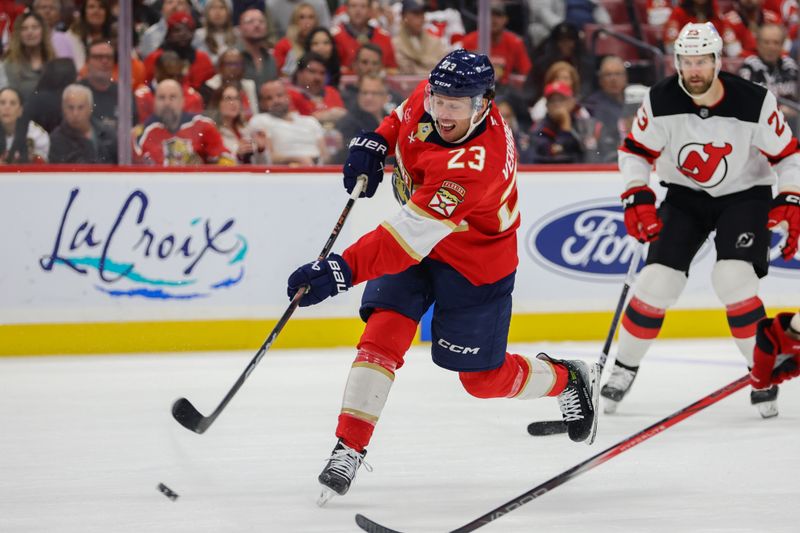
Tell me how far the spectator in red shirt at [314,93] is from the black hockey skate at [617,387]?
2230mm

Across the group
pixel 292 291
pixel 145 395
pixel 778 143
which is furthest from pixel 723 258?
pixel 145 395

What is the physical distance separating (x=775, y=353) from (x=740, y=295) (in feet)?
5.17

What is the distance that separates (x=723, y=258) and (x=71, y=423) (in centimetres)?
219

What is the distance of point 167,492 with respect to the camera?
293 cm

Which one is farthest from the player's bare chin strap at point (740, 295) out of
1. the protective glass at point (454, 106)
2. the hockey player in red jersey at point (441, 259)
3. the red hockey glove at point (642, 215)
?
the protective glass at point (454, 106)

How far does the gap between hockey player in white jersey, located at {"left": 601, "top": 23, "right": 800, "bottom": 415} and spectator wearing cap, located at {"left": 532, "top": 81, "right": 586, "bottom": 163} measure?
189 cm

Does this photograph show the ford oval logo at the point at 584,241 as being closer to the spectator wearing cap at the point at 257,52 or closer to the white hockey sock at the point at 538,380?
the spectator wearing cap at the point at 257,52

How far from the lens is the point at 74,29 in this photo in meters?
5.47

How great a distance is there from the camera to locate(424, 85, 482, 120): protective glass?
9.19ft

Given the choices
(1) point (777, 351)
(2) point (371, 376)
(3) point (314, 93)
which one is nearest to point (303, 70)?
(3) point (314, 93)

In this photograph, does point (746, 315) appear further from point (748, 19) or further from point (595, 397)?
point (748, 19)

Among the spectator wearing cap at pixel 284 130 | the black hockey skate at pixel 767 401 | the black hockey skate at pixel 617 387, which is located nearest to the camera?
the black hockey skate at pixel 767 401

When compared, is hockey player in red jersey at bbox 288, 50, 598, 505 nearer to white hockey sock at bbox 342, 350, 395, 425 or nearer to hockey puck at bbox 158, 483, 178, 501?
white hockey sock at bbox 342, 350, 395, 425

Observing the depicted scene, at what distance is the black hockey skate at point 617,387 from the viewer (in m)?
4.12
